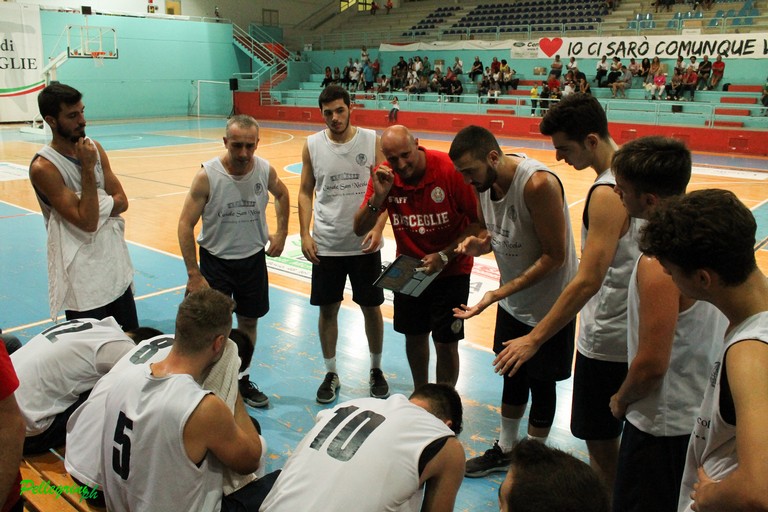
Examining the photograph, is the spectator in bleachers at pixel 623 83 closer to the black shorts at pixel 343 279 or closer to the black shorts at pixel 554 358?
the black shorts at pixel 343 279

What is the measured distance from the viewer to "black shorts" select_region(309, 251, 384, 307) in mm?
4348

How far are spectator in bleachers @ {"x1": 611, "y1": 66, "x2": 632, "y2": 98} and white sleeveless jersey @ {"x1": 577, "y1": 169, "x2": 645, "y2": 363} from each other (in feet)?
66.0

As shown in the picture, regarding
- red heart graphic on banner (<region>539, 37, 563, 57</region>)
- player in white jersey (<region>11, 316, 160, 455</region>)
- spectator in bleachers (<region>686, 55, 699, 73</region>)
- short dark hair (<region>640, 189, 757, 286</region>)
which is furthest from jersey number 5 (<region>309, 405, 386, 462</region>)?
red heart graphic on banner (<region>539, 37, 563, 57</region>)

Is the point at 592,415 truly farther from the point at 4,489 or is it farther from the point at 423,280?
the point at 4,489

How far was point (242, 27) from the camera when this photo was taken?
32188 mm

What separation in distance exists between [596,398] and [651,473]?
591mm

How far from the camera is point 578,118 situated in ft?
8.99

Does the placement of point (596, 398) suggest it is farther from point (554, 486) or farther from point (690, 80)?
point (690, 80)

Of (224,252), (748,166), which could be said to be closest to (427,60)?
(748,166)

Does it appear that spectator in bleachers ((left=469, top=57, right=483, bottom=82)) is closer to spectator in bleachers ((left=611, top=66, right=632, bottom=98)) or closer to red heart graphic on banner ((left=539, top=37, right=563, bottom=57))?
red heart graphic on banner ((left=539, top=37, right=563, bottom=57))

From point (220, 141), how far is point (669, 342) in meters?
18.2

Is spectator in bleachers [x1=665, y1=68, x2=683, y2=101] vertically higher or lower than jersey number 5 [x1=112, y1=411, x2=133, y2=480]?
higher

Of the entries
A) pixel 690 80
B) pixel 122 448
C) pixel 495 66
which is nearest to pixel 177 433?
pixel 122 448

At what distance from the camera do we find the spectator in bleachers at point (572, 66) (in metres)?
21.2
